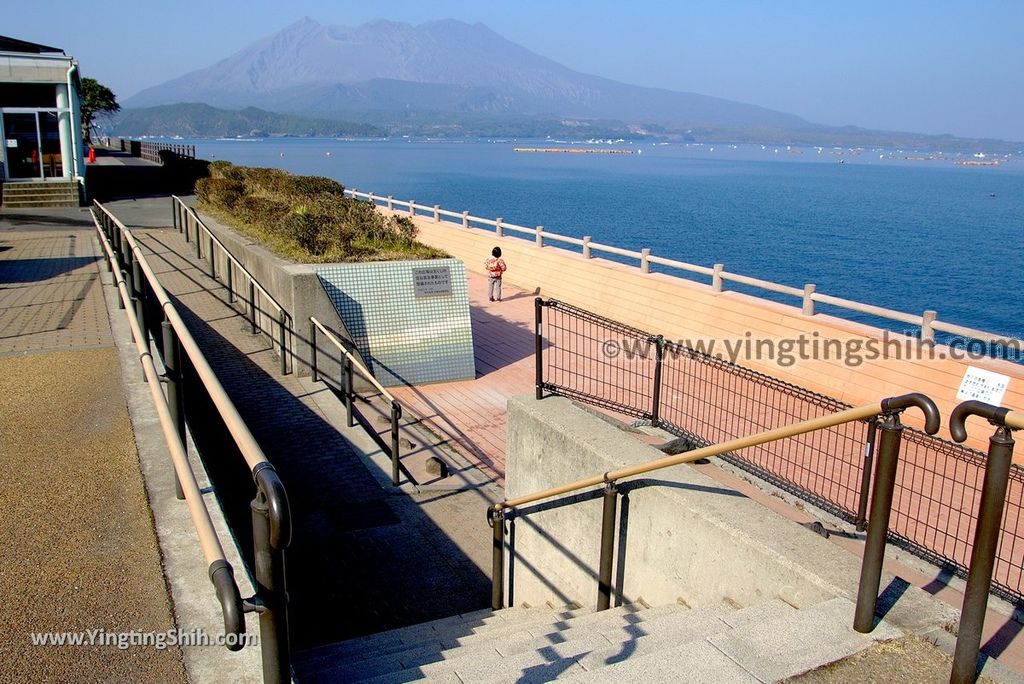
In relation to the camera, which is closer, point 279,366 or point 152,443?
point 152,443

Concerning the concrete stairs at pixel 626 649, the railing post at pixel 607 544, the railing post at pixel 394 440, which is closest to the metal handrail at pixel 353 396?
the railing post at pixel 394 440

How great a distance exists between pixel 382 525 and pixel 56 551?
166 inches

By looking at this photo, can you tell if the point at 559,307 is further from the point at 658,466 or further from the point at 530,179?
the point at 530,179

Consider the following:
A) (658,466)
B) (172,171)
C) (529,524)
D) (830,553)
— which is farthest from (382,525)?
(172,171)

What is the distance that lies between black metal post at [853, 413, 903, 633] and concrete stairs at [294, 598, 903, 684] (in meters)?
0.09

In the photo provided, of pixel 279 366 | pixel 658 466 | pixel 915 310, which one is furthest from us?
pixel 915 310

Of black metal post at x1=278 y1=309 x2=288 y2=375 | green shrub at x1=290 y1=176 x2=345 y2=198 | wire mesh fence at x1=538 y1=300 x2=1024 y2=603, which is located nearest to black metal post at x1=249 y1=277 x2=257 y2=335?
black metal post at x1=278 y1=309 x2=288 y2=375

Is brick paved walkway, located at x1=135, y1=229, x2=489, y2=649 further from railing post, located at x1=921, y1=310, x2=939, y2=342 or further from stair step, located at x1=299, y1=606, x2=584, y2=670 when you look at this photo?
railing post, located at x1=921, y1=310, x2=939, y2=342

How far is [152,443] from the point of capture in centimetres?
539

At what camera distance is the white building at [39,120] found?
26297 millimetres

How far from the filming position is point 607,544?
17.4 ft

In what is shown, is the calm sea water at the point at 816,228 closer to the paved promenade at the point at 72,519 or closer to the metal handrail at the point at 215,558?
the paved promenade at the point at 72,519

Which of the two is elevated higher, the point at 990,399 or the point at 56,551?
the point at 990,399

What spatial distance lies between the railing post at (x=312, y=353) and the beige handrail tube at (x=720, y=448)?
639 cm
